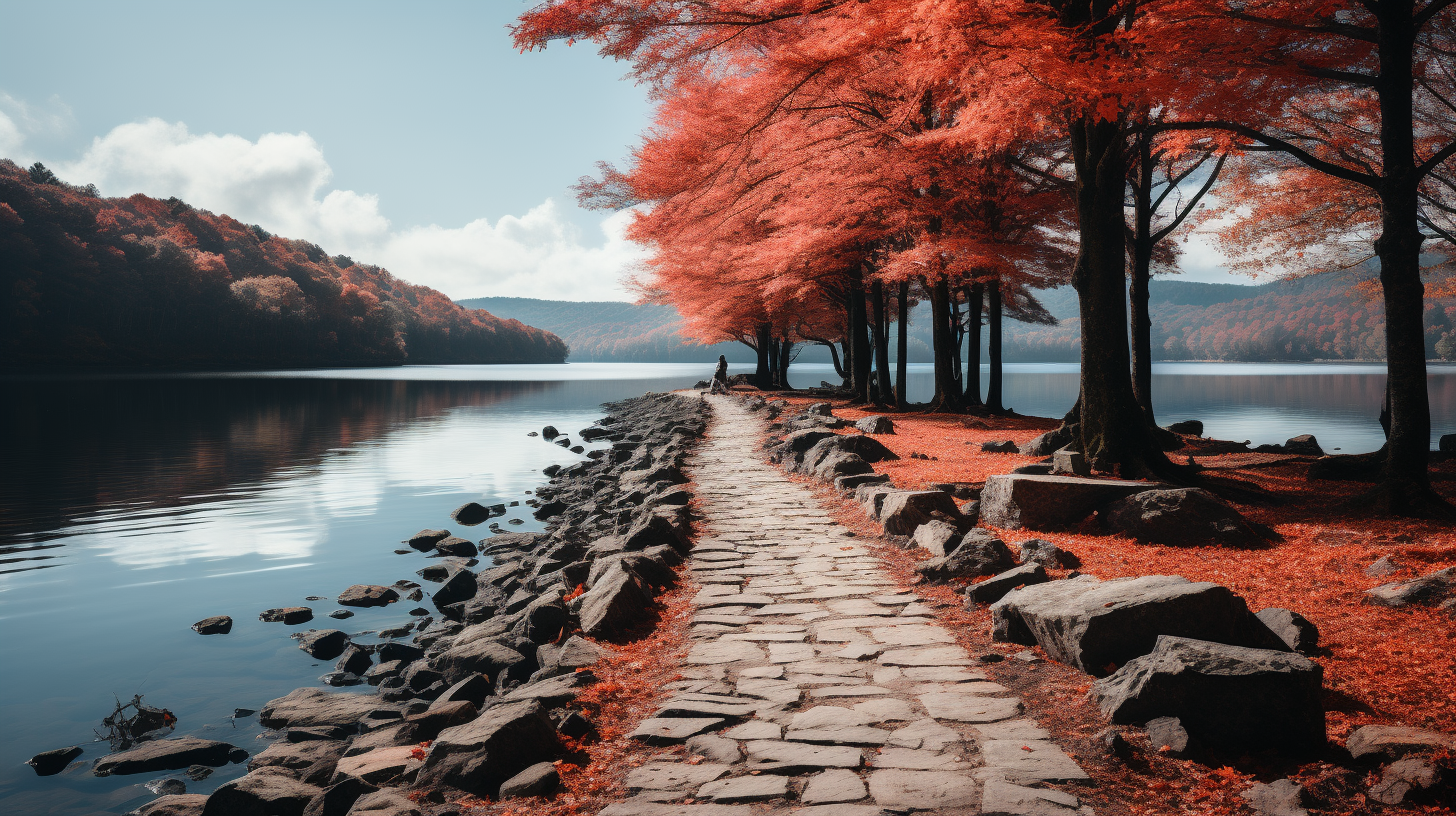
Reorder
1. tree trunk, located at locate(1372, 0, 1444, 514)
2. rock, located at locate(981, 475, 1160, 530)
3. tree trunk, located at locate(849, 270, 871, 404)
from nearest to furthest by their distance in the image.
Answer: rock, located at locate(981, 475, 1160, 530)
tree trunk, located at locate(1372, 0, 1444, 514)
tree trunk, located at locate(849, 270, 871, 404)

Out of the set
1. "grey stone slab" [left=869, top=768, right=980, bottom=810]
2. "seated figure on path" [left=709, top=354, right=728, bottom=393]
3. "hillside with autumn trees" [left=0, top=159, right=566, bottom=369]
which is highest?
"hillside with autumn trees" [left=0, top=159, right=566, bottom=369]

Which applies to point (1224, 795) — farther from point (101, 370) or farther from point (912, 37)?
point (101, 370)

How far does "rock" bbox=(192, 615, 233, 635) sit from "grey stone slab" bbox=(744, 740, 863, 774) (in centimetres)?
790

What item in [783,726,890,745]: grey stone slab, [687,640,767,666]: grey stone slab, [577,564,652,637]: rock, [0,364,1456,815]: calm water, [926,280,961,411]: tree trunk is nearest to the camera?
[783,726,890,745]: grey stone slab

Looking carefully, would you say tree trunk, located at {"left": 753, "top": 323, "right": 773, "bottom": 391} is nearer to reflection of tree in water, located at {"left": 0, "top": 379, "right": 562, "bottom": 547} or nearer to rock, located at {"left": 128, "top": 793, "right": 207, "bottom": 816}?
reflection of tree in water, located at {"left": 0, "top": 379, "right": 562, "bottom": 547}

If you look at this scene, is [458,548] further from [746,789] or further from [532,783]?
[746,789]

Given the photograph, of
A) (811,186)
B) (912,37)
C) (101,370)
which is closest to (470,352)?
(101,370)

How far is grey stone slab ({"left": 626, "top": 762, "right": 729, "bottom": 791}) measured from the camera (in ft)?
11.2

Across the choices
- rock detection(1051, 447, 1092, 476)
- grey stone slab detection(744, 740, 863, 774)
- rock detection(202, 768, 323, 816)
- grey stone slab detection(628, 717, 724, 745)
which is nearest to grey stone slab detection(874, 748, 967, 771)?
grey stone slab detection(744, 740, 863, 774)

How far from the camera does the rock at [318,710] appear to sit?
20.5 feet

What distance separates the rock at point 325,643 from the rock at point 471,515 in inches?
252

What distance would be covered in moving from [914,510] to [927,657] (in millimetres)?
3212

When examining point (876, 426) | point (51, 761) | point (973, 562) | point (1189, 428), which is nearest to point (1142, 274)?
point (1189, 428)

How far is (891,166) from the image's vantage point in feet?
56.1
